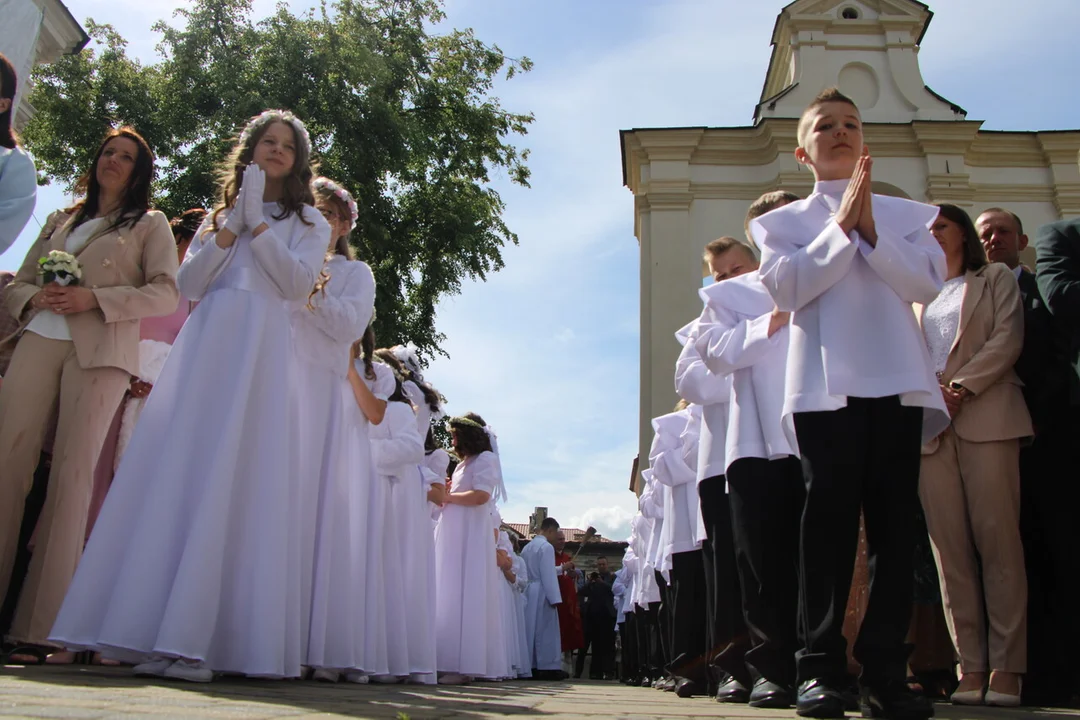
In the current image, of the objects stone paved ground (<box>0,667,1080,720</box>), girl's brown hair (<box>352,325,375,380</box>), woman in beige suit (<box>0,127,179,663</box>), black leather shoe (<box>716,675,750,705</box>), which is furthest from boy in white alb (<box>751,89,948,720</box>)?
woman in beige suit (<box>0,127,179,663</box>)

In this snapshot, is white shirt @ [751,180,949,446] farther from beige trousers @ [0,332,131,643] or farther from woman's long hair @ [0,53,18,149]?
woman's long hair @ [0,53,18,149]

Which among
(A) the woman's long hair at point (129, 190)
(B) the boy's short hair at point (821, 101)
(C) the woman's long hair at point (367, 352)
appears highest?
(A) the woman's long hair at point (129, 190)

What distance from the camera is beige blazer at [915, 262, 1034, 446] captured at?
15.0 feet

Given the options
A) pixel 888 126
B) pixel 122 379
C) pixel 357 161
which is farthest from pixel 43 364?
pixel 888 126

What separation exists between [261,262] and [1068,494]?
382 cm

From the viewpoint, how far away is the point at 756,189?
74.8 ft

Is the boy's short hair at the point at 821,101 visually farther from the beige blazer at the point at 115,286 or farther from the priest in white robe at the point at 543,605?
the priest in white robe at the point at 543,605

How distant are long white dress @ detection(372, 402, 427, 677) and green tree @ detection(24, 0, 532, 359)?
1250 centimetres

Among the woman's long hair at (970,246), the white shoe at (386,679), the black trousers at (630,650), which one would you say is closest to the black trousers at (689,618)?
the white shoe at (386,679)

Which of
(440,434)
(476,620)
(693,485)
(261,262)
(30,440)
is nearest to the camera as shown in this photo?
(261,262)

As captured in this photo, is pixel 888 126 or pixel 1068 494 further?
pixel 888 126

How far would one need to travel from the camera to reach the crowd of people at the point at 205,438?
3303mm

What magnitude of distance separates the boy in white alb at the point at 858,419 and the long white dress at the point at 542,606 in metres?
13.0

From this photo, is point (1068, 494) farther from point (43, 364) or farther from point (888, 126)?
point (888, 126)
